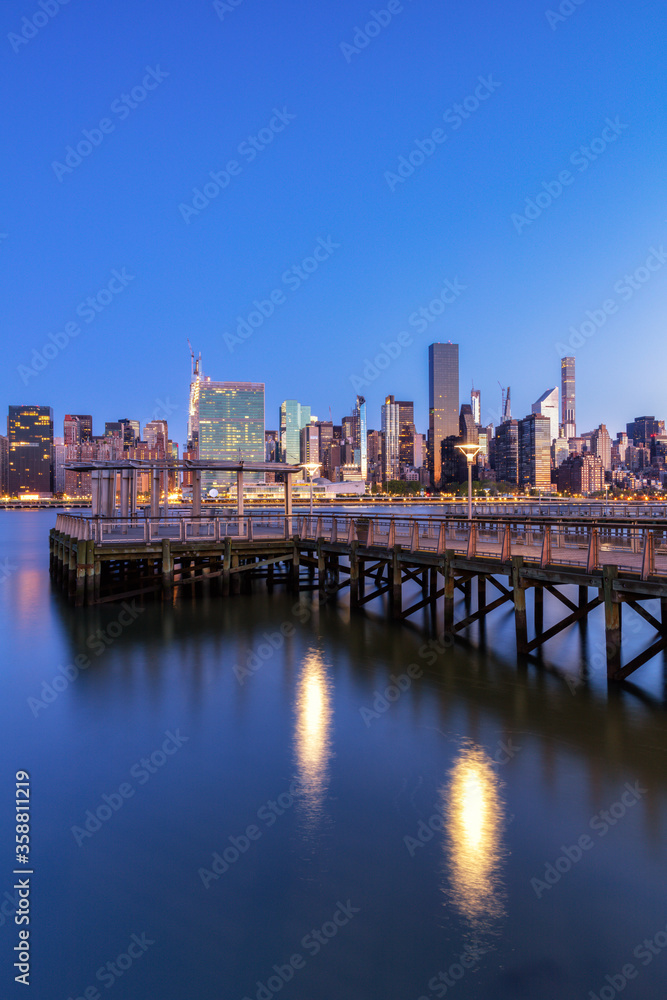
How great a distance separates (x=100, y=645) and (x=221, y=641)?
13.4ft

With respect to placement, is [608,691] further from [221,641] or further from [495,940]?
[221,641]

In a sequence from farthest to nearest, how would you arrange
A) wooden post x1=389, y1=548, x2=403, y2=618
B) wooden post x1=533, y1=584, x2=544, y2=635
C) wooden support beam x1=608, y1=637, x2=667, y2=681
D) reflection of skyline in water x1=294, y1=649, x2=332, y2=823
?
wooden post x1=389, y1=548, x2=403, y2=618, wooden post x1=533, y1=584, x2=544, y2=635, wooden support beam x1=608, y1=637, x2=667, y2=681, reflection of skyline in water x1=294, y1=649, x2=332, y2=823

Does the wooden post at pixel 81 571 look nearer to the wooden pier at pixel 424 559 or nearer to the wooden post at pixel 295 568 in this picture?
the wooden pier at pixel 424 559

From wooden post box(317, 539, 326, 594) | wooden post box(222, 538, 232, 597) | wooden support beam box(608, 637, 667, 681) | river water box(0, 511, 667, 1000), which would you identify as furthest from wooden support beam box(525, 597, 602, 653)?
wooden post box(222, 538, 232, 597)

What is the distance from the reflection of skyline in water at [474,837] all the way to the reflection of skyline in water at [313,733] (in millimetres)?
2290

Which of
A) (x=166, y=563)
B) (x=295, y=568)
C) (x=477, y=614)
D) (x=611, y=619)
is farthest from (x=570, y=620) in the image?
(x=295, y=568)

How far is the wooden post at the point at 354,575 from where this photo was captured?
2816cm

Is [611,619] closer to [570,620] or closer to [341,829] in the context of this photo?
[570,620]

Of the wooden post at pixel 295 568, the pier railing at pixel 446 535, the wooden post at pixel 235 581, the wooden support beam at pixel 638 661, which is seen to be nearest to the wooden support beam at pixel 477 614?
the pier railing at pixel 446 535

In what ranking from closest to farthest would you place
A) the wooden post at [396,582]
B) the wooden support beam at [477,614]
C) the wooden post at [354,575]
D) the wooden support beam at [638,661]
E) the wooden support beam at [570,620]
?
1. the wooden support beam at [638,661]
2. the wooden support beam at [570,620]
3. the wooden support beam at [477,614]
4. the wooden post at [396,582]
5. the wooden post at [354,575]

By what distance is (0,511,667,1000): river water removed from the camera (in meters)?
8.04

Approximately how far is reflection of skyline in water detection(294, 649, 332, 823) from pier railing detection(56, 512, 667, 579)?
6143mm

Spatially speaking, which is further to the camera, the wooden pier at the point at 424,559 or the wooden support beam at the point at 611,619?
the wooden pier at the point at 424,559

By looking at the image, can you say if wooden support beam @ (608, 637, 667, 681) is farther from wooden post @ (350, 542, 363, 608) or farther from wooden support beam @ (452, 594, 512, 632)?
wooden post @ (350, 542, 363, 608)
